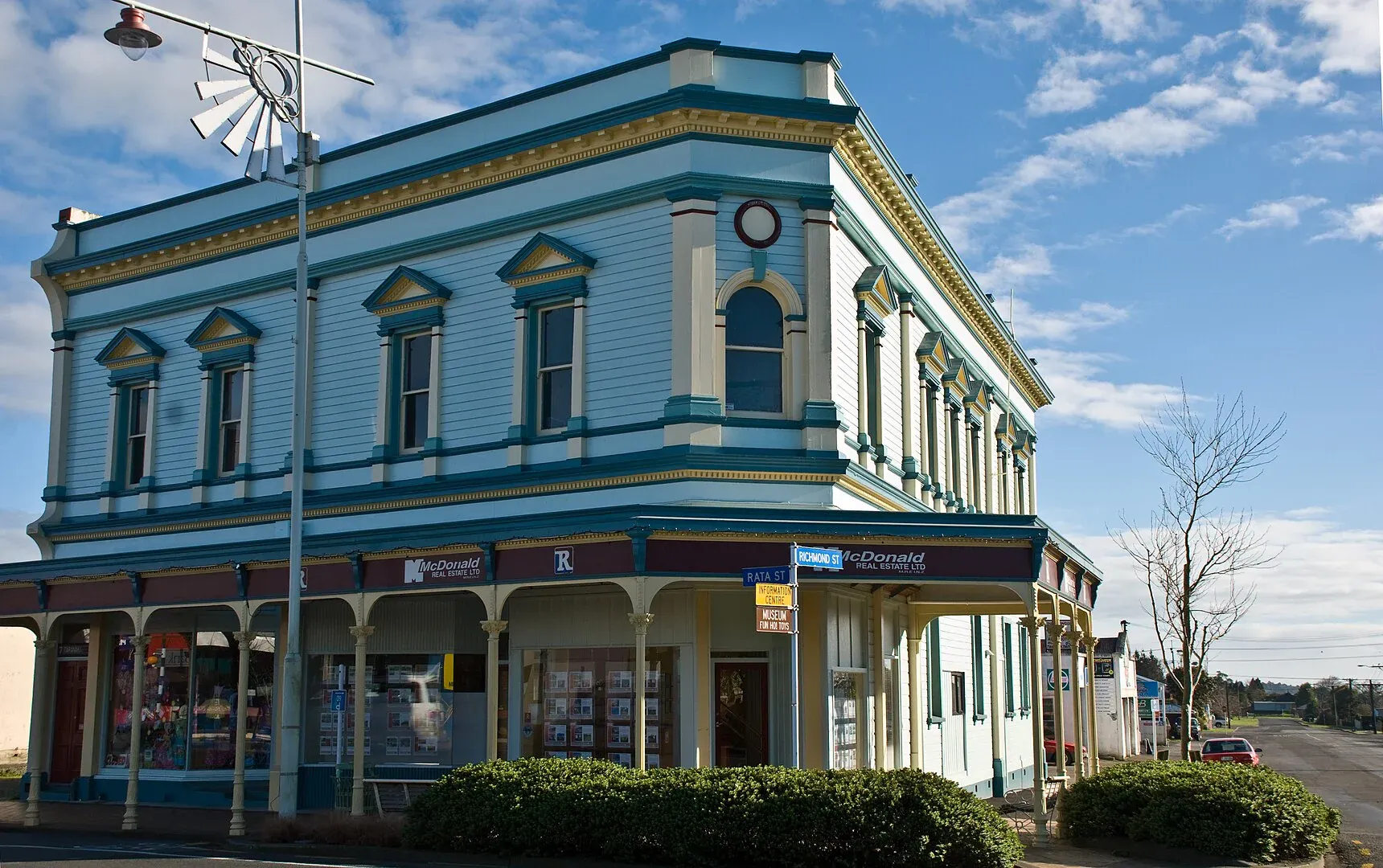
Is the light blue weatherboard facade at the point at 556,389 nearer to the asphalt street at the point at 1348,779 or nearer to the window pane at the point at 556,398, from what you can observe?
the window pane at the point at 556,398

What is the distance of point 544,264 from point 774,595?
8.52 m

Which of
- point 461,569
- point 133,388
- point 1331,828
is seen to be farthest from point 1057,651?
point 133,388

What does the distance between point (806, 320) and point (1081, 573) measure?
21.9 ft

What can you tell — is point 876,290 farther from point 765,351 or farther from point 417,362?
point 417,362

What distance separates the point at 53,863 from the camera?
51.5 feet

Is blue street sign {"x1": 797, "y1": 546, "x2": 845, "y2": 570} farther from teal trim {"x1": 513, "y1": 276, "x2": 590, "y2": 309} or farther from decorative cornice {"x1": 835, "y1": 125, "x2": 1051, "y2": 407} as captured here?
decorative cornice {"x1": 835, "y1": 125, "x2": 1051, "y2": 407}

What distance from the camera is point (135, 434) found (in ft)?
85.9

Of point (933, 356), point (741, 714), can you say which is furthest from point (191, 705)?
point (933, 356)

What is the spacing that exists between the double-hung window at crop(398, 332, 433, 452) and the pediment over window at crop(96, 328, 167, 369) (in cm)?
604

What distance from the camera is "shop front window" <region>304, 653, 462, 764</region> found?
21.9 meters

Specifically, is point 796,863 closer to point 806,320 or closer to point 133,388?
point 806,320

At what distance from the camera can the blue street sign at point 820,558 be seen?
51.5 ft

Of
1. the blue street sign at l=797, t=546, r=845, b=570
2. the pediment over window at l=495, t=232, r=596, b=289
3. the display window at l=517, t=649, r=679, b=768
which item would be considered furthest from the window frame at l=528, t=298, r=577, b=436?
the blue street sign at l=797, t=546, r=845, b=570

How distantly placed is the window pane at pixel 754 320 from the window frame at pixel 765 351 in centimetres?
1
